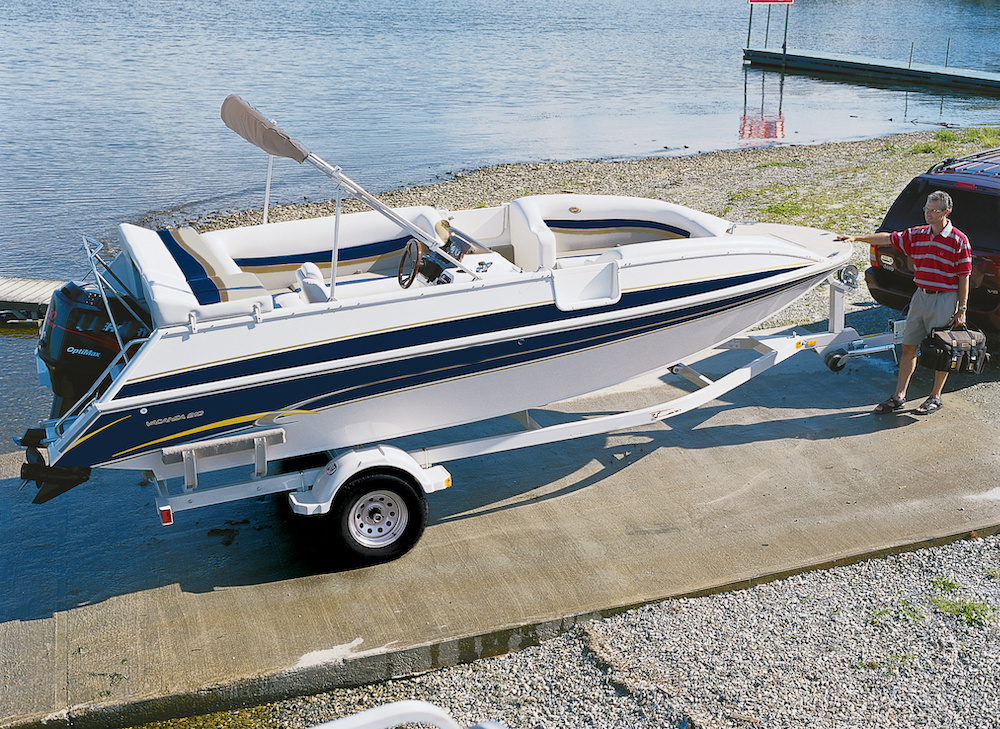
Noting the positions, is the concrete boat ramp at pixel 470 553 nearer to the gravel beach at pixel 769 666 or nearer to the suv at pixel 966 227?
the gravel beach at pixel 769 666

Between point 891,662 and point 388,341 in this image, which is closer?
point 891,662

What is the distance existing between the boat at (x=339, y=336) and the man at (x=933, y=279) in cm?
81

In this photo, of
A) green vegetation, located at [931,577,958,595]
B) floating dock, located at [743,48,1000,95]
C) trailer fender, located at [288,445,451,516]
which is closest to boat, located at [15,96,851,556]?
trailer fender, located at [288,445,451,516]

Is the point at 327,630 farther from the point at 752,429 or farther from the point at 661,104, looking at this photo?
the point at 661,104

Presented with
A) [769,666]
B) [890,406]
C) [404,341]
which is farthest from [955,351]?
[404,341]

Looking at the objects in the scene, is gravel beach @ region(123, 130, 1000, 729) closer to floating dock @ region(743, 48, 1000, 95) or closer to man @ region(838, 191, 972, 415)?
man @ region(838, 191, 972, 415)

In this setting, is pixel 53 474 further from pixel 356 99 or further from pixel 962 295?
pixel 356 99

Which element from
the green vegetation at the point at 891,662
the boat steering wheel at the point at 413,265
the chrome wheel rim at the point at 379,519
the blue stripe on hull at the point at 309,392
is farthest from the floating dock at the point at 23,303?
the green vegetation at the point at 891,662

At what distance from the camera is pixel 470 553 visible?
5430 millimetres

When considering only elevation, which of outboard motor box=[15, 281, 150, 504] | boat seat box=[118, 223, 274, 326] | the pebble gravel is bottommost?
the pebble gravel

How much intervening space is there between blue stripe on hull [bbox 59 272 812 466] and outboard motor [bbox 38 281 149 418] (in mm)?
547

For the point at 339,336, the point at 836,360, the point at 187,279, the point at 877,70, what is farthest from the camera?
the point at 877,70

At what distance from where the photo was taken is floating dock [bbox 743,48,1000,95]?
3080 centimetres

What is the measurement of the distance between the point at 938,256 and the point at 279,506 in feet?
15.8
